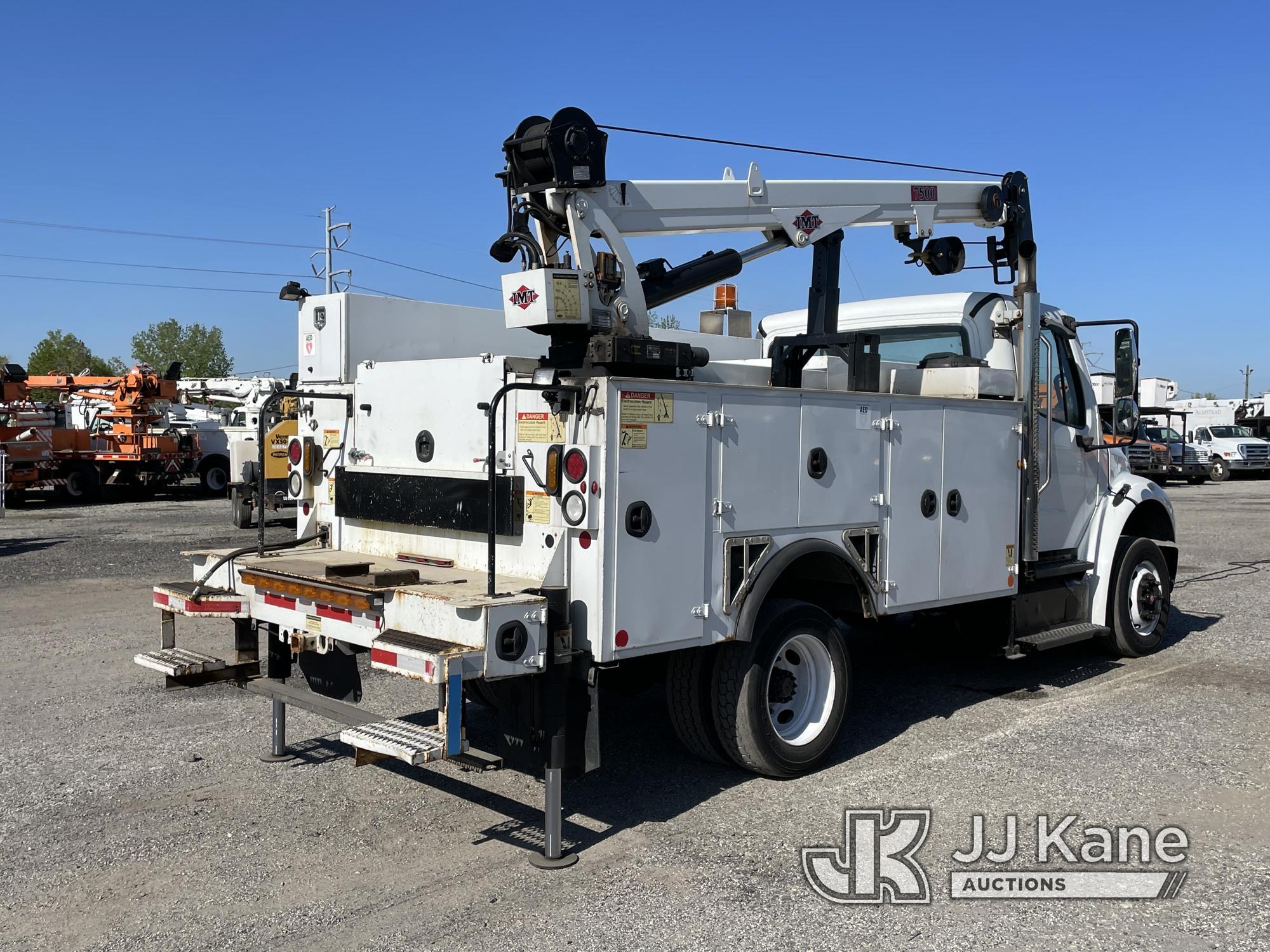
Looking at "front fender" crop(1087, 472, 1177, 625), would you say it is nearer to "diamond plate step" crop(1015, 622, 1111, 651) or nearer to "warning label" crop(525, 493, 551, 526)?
"diamond plate step" crop(1015, 622, 1111, 651)

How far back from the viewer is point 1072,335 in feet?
27.2

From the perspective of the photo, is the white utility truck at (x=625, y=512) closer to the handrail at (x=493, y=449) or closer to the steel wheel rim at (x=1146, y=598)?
the handrail at (x=493, y=449)

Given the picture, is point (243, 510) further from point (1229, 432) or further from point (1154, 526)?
point (1229, 432)

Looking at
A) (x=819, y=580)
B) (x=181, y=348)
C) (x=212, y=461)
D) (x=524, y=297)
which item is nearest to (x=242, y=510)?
(x=212, y=461)

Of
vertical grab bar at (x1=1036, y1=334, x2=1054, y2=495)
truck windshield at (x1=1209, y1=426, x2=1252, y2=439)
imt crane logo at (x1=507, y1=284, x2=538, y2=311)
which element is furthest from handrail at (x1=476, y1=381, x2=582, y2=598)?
truck windshield at (x1=1209, y1=426, x2=1252, y2=439)

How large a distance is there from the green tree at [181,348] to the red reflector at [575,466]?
8348 cm

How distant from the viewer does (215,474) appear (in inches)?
1113

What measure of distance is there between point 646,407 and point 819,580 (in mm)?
Result: 1797

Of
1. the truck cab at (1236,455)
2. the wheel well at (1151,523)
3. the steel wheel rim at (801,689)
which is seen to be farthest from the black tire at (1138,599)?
the truck cab at (1236,455)

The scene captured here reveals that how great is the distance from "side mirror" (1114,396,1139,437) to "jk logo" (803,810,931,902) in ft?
14.0

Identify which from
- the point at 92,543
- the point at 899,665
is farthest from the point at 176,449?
the point at 899,665

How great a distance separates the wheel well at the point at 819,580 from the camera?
551cm

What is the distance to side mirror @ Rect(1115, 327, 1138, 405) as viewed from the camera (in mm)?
7762

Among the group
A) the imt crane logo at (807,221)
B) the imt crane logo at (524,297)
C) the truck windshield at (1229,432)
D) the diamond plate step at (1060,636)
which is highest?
the imt crane logo at (807,221)
